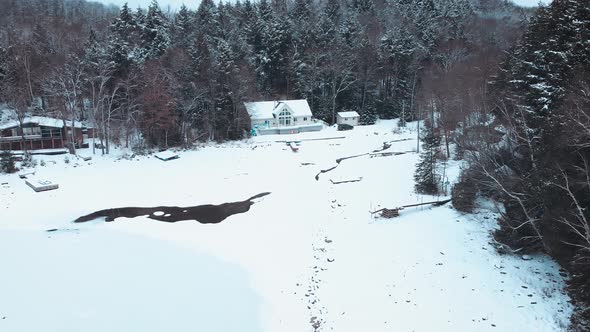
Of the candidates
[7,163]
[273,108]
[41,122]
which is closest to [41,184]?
[7,163]

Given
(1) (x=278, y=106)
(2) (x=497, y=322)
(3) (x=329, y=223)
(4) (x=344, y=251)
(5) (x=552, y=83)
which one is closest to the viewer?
(2) (x=497, y=322)

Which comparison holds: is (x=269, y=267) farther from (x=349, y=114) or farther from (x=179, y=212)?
(x=349, y=114)

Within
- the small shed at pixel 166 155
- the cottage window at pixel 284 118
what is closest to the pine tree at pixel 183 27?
the cottage window at pixel 284 118

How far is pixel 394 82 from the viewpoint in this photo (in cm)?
5312

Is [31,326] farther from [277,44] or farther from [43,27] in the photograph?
→ [43,27]

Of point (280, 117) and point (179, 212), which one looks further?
point (280, 117)

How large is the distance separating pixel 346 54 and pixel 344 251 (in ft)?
130

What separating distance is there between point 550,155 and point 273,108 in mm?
35807

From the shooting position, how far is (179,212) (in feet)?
67.6

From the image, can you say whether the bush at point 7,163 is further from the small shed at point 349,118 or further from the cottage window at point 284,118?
the small shed at point 349,118

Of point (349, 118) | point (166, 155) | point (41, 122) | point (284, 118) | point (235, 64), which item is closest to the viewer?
point (41, 122)

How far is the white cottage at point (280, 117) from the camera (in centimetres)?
4419

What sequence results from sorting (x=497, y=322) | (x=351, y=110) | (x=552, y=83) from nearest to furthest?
(x=497, y=322), (x=552, y=83), (x=351, y=110)

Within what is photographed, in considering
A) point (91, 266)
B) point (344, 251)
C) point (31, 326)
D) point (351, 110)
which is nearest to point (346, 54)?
point (351, 110)
